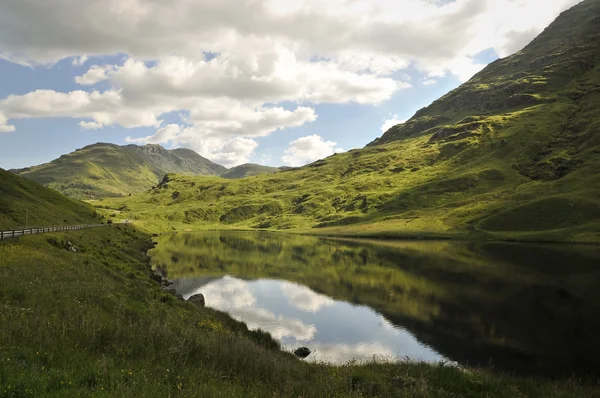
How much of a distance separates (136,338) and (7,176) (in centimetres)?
10643

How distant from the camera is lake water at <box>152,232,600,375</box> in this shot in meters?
35.6

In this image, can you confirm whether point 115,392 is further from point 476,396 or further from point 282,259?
point 282,259

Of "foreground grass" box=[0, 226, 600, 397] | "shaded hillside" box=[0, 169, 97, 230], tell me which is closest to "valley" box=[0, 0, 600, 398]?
"foreground grass" box=[0, 226, 600, 397]

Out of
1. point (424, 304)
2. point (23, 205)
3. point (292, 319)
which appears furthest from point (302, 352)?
point (23, 205)

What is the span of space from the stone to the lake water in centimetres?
59

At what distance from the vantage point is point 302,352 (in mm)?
34625

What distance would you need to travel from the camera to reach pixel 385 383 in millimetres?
16766

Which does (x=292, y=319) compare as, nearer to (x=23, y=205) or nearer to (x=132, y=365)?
(x=132, y=365)

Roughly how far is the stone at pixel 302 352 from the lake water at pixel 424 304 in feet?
1.94

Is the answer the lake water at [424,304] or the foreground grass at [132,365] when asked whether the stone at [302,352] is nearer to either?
the lake water at [424,304]

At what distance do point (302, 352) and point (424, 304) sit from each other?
25994 millimetres

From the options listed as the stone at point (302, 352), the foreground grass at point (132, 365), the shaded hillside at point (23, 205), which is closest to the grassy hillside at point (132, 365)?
the foreground grass at point (132, 365)

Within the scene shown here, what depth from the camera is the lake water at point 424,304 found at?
35625 mm

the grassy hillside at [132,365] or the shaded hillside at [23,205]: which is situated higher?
the shaded hillside at [23,205]
